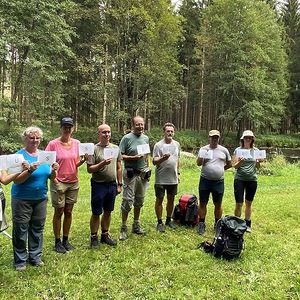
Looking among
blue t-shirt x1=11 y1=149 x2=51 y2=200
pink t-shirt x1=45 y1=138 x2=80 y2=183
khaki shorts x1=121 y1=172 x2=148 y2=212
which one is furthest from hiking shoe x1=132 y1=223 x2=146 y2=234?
blue t-shirt x1=11 y1=149 x2=51 y2=200

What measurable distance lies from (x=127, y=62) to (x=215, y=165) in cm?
1942

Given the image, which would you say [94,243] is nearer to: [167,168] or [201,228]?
[167,168]

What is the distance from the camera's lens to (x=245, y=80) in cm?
2666

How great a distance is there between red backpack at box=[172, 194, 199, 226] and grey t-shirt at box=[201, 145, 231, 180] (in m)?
0.70

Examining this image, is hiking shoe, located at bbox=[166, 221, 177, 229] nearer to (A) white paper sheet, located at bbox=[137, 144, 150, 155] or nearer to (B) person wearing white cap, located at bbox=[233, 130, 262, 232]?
(B) person wearing white cap, located at bbox=[233, 130, 262, 232]

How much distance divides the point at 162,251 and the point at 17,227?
2.02m

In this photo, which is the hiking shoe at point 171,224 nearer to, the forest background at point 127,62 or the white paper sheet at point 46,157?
the white paper sheet at point 46,157

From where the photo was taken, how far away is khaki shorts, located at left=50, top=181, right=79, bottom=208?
424 cm

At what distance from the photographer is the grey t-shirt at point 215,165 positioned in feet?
17.6

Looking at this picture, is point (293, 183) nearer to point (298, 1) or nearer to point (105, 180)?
point (105, 180)

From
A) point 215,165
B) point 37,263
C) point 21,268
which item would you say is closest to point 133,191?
point 215,165

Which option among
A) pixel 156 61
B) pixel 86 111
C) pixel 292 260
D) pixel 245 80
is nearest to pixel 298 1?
pixel 245 80

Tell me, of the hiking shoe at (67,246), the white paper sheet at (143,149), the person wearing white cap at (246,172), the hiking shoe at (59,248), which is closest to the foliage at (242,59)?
the person wearing white cap at (246,172)

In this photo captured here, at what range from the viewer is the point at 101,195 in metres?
4.51
